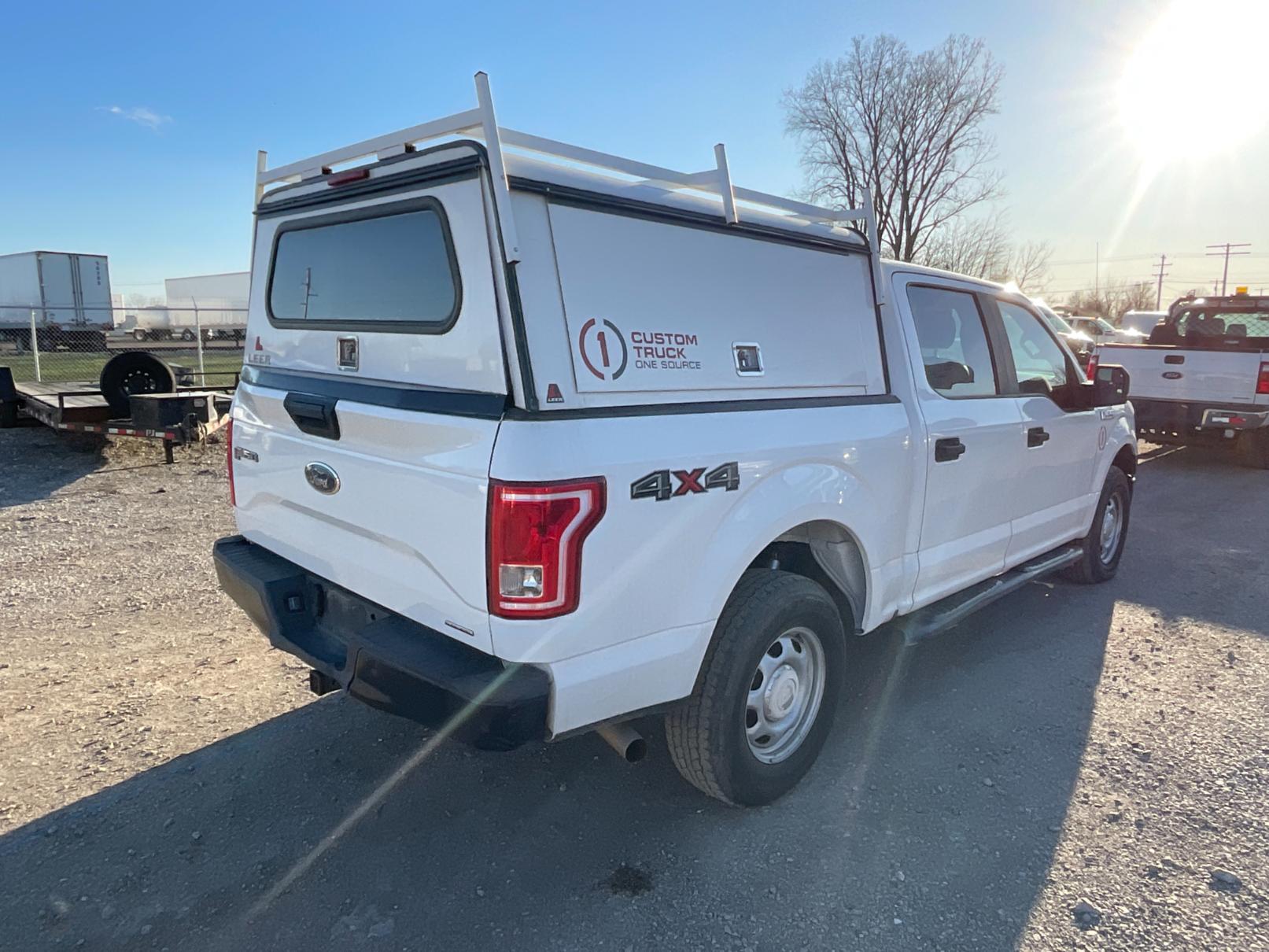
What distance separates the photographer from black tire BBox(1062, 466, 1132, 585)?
5.51m

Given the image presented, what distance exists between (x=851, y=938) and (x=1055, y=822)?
105 centimetres

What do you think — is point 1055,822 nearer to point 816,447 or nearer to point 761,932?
point 761,932

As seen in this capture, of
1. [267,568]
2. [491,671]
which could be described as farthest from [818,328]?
[267,568]

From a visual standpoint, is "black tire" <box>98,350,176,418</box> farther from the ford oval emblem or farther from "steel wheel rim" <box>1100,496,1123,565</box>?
"steel wheel rim" <box>1100,496,1123,565</box>

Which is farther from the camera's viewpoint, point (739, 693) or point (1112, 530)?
point (1112, 530)

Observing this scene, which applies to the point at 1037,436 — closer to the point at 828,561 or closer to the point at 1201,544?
the point at 828,561

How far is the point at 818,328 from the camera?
10.8 feet

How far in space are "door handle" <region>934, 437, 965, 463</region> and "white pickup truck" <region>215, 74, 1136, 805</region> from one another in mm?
16

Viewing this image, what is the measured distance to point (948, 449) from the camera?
3703 millimetres

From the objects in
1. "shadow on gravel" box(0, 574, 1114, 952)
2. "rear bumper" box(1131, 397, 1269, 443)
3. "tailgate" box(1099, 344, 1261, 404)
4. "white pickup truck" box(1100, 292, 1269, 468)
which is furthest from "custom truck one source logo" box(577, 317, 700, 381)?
"rear bumper" box(1131, 397, 1269, 443)

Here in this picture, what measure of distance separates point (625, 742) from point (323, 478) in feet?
4.46

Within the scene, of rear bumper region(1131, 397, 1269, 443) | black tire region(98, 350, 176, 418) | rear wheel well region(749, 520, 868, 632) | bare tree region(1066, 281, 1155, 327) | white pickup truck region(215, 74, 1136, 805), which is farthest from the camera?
bare tree region(1066, 281, 1155, 327)

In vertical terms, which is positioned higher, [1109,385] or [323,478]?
[1109,385]

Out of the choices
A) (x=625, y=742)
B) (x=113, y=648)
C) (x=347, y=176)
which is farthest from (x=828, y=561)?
(x=113, y=648)
